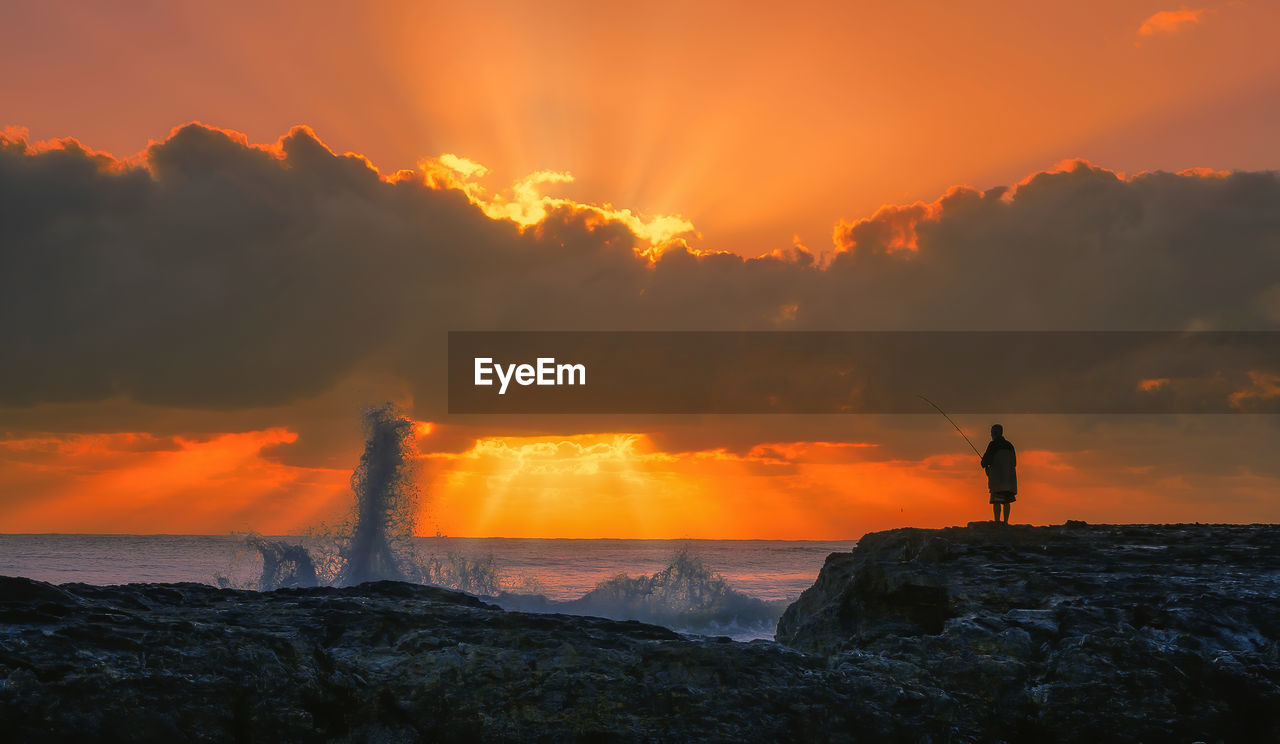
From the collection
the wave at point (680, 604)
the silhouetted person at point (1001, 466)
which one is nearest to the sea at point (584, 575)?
the wave at point (680, 604)

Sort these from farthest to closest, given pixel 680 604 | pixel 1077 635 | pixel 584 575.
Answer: pixel 584 575 < pixel 680 604 < pixel 1077 635

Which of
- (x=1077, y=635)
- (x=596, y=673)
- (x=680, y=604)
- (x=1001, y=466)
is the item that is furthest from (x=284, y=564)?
(x=1077, y=635)

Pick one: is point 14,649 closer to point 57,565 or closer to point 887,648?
point 887,648

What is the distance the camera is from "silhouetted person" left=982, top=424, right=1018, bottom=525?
1271cm

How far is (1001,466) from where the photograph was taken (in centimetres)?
1272

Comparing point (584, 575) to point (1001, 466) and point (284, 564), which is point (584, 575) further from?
point (1001, 466)

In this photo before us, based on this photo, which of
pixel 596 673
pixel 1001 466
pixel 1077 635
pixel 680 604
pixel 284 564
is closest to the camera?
pixel 596 673

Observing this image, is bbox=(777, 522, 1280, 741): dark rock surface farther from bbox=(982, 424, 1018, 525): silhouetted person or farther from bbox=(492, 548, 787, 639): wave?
bbox=(492, 548, 787, 639): wave

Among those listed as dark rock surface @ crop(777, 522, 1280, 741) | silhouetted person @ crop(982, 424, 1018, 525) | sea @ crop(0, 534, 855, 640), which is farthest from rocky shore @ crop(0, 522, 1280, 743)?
sea @ crop(0, 534, 855, 640)

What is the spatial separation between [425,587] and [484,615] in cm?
208

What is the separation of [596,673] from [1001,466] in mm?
9347

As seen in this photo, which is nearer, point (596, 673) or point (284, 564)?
point (596, 673)

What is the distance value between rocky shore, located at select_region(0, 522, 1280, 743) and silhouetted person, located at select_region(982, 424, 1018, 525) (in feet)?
17.7

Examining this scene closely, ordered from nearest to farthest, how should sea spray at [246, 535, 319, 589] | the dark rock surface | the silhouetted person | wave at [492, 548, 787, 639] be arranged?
the dark rock surface, the silhouetted person, sea spray at [246, 535, 319, 589], wave at [492, 548, 787, 639]
